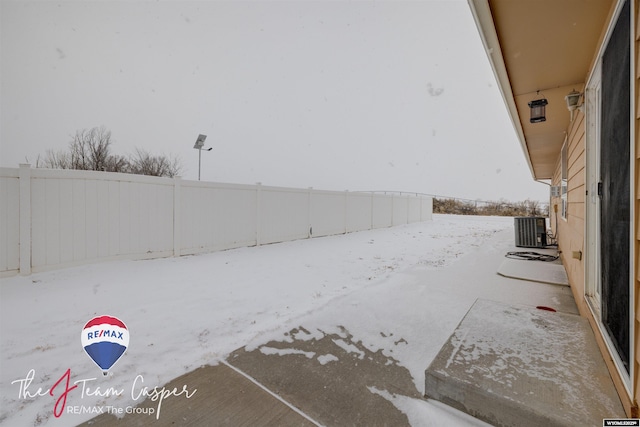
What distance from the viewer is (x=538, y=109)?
3373 mm

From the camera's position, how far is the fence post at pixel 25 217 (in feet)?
12.0

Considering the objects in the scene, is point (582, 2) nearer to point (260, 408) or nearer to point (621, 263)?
point (621, 263)

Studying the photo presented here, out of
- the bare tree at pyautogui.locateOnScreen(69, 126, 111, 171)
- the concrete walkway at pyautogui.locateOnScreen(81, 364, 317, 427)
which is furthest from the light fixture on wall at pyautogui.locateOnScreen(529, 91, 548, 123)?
the bare tree at pyautogui.locateOnScreen(69, 126, 111, 171)

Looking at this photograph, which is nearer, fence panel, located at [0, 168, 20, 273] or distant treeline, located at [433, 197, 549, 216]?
fence panel, located at [0, 168, 20, 273]

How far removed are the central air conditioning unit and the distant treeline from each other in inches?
521

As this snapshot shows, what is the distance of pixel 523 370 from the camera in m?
1.55

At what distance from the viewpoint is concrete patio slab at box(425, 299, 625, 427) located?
1.25 metres

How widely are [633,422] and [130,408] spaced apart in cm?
234

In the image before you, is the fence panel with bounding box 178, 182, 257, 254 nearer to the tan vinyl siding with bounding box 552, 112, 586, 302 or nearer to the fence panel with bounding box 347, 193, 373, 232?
the fence panel with bounding box 347, 193, 373, 232

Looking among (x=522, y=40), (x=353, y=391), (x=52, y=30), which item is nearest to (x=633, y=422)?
(x=353, y=391)

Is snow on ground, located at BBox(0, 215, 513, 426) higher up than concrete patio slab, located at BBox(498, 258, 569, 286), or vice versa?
concrete patio slab, located at BBox(498, 258, 569, 286)

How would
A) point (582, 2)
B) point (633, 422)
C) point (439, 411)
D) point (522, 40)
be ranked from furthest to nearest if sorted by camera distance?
1. point (522, 40)
2. point (582, 2)
3. point (439, 411)
4. point (633, 422)

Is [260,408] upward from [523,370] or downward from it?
downward

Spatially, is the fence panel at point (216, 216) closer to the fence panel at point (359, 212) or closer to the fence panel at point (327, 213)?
the fence panel at point (327, 213)
